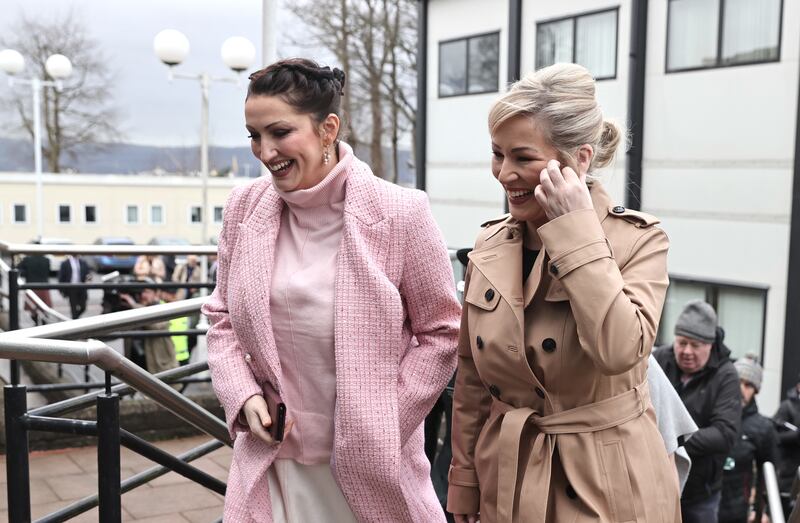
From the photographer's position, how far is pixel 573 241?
6.27 feet

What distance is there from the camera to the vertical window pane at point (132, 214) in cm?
5000

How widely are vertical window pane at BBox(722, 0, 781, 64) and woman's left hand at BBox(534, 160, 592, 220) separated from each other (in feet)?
45.5

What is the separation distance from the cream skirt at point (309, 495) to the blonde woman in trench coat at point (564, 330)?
0.39 meters

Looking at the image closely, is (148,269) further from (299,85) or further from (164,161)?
(164,161)

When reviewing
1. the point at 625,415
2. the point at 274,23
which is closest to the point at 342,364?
the point at 625,415

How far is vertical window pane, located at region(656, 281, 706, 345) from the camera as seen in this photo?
15828 mm

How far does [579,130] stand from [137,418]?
14.5ft

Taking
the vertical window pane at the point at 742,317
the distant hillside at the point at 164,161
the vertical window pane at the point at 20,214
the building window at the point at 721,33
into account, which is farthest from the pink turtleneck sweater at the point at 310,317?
the vertical window pane at the point at 20,214

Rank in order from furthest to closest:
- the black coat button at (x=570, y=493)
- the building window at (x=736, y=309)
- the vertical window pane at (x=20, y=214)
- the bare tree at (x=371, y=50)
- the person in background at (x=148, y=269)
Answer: the vertical window pane at (x=20, y=214), the bare tree at (x=371, y=50), the building window at (x=736, y=309), the person in background at (x=148, y=269), the black coat button at (x=570, y=493)

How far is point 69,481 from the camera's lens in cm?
489

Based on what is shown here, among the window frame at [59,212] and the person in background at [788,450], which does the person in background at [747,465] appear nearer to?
the person in background at [788,450]

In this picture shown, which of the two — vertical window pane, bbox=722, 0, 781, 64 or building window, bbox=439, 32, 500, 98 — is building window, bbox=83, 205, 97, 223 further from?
vertical window pane, bbox=722, 0, 781, 64

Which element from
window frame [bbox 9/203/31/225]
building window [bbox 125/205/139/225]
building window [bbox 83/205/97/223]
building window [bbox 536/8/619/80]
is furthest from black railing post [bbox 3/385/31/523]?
building window [bbox 125/205/139/225]

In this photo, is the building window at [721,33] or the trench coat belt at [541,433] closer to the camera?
the trench coat belt at [541,433]
